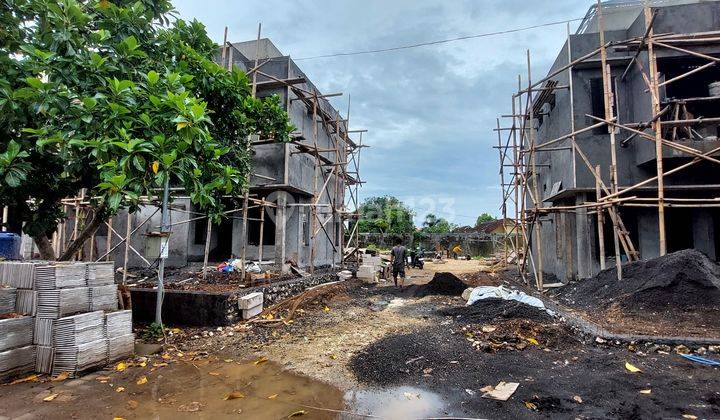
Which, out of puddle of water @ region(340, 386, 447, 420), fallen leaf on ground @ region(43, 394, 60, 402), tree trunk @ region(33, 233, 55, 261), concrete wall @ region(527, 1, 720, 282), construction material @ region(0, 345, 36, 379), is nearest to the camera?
puddle of water @ region(340, 386, 447, 420)

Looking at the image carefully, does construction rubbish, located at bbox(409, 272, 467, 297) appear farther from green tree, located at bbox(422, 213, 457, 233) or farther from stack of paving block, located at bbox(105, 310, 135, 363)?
green tree, located at bbox(422, 213, 457, 233)

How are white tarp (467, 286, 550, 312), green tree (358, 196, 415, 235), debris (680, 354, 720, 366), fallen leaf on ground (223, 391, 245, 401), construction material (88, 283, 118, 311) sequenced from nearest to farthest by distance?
fallen leaf on ground (223, 391, 245, 401) → debris (680, 354, 720, 366) → construction material (88, 283, 118, 311) → white tarp (467, 286, 550, 312) → green tree (358, 196, 415, 235)

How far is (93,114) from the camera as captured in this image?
15.3 ft

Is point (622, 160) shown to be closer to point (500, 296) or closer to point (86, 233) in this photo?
point (500, 296)

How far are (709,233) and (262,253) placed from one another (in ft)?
42.9

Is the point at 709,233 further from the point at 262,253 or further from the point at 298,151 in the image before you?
the point at 262,253

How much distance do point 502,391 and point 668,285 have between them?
17.1 ft

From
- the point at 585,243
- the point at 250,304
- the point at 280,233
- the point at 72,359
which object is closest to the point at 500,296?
the point at 585,243

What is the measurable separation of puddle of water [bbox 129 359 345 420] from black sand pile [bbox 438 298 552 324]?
13.2ft

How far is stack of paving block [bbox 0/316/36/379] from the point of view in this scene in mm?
4516

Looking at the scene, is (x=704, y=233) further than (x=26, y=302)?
Yes

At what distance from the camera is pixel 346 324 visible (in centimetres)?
787

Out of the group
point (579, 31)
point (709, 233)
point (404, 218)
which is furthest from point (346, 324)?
point (404, 218)

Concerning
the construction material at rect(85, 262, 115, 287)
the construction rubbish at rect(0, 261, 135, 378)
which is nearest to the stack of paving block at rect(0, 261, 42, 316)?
the construction rubbish at rect(0, 261, 135, 378)
